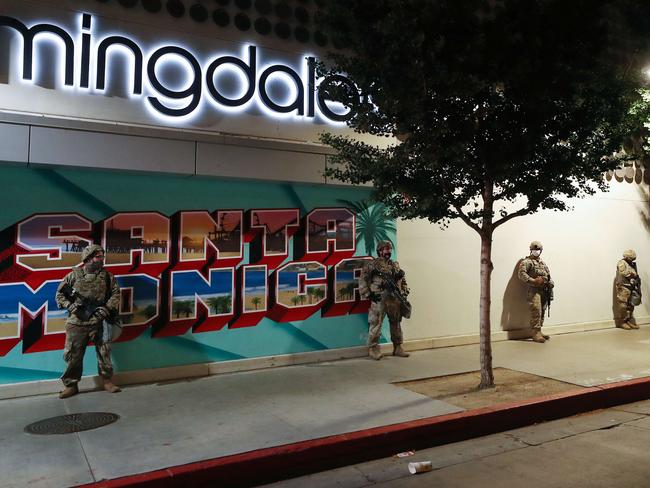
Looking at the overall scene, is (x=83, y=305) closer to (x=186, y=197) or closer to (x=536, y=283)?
(x=186, y=197)

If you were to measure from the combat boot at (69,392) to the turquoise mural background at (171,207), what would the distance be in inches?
14.8

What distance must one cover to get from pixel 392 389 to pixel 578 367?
332cm

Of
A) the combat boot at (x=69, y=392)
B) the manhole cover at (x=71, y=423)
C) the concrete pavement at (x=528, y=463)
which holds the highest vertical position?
the combat boot at (x=69, y=392)

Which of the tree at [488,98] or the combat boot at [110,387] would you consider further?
the combat boot at [110,387]

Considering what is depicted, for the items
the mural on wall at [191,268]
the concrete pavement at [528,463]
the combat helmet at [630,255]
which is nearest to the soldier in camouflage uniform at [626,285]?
the combat helmet at [630,255]

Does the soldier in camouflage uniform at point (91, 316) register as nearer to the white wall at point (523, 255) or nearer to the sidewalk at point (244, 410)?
the sidewalk at point (244, 410)

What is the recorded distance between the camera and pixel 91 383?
23.2 ft

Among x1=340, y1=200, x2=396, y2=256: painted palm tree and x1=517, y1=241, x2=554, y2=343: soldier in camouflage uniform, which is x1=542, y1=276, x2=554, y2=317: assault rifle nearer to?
x1=517, y1=241, x2=554, y2=343: soldier in camouflage uniform

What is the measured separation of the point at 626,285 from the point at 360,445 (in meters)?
9.72

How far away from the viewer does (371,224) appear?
372 inches

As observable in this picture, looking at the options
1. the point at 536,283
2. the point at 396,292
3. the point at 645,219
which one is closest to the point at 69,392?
the point at 396,292

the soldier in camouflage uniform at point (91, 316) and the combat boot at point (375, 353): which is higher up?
the soldier in camouflage uniform at point (91, 316)

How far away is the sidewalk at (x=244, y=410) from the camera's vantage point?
4.72 meters

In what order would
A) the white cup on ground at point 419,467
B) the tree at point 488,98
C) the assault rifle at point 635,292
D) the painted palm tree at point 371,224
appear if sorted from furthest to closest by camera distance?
the assault rifle at point 635,292, the painted palm tree at point 371,224, the tree at point 488,98, the white cup on ground at point 419,467
